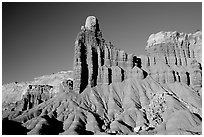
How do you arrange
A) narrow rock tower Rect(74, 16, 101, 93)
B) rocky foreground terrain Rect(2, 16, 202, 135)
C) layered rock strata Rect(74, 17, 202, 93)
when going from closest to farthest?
rocky foreground terrain Rect(2, 16, 202, 135) < narrow rock tower Rect(74, 16, 101, 93) < layered rock strata Rect(74, 17, 202, 93)

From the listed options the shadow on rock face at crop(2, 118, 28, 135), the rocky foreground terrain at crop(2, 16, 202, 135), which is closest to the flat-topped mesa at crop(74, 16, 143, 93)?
the rocky foreground terrain at crop(2, 16, 202, 135)

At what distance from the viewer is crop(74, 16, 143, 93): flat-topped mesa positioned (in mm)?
122312

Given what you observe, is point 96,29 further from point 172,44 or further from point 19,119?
point 19,119

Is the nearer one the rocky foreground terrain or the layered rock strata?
the rocky foreground terrain

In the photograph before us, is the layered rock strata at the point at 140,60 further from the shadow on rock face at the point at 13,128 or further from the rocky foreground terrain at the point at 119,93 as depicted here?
the shadow on rock face at the point at 13,128

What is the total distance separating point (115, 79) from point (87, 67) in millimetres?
13811

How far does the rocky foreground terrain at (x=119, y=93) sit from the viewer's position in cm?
9131

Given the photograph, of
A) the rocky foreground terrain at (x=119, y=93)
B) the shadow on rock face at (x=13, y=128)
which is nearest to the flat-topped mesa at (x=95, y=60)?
the rocky foreground terrain at (x=119, y=93)

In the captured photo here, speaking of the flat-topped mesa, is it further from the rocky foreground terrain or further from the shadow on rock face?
the shadow on rock face

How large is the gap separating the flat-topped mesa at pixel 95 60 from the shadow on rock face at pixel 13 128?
31.1 metres

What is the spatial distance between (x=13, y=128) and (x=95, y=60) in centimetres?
5105

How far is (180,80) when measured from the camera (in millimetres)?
135250

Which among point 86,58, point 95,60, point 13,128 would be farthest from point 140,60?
point 13,128

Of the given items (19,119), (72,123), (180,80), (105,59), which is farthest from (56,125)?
(180,80)
